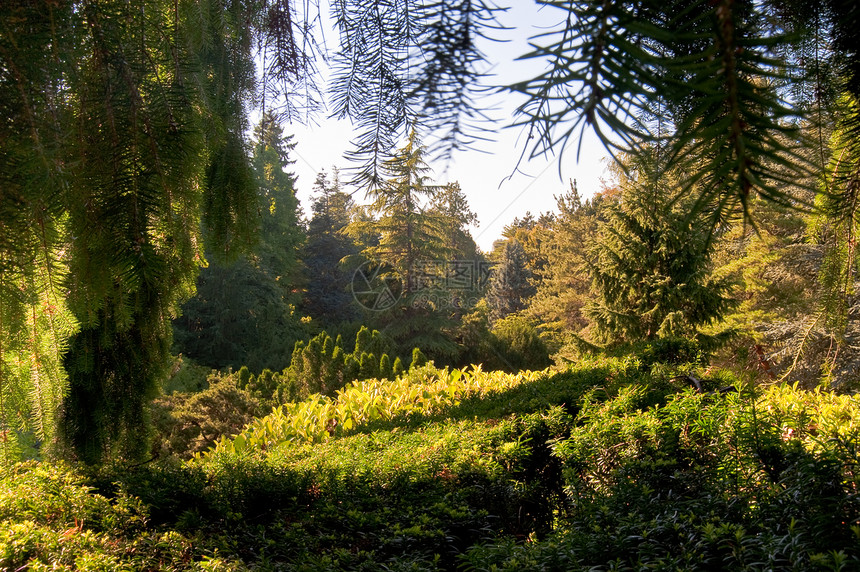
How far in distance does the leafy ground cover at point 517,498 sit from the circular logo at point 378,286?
14326 mm

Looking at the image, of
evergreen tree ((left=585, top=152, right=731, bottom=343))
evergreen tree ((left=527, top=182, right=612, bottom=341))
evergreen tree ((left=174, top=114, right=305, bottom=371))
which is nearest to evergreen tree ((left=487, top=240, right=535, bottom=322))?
evergreen tree ((left=527, top=182, right=612, bottom=341))

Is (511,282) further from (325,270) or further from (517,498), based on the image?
(517,498)

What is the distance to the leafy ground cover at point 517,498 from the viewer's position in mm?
1621

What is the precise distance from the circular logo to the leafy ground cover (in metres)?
14.3

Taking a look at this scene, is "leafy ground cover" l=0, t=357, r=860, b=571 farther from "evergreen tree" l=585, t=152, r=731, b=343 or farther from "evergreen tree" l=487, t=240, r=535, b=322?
"evergreen tree" l=487, t=240, r=535, b=322

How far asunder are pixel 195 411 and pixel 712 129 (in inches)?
345

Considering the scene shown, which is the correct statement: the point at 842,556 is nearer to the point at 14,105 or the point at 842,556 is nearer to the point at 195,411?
the point at 14,105

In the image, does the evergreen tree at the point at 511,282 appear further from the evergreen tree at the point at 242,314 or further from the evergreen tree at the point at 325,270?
the evergreen tree at the point at 242,314

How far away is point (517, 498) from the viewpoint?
9.00 ft

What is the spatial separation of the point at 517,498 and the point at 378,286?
1769 centimetres

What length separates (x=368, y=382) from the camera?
25.5 ft

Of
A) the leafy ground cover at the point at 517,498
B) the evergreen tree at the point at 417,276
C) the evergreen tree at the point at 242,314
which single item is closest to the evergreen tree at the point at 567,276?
the evergreen tree at the point at 417,276

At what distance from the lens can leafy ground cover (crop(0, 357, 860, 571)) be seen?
162cm

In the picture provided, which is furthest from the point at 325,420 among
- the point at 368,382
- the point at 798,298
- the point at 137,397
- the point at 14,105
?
the point at 798,298
